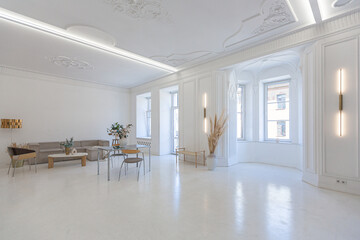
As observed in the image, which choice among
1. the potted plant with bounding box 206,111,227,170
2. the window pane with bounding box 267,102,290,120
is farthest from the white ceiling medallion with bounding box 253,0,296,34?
the window pane with bounding box 267,102,290,120

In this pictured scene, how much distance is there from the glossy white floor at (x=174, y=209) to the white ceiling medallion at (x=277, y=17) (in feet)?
11.3

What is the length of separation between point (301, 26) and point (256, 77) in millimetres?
2681

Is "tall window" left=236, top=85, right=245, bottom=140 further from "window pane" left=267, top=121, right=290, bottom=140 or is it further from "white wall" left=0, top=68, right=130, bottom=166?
"white wall" left=0, top=68, right=130, bottom=166

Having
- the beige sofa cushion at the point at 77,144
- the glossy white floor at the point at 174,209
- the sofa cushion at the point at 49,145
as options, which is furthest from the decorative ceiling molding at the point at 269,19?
the sofa cushion at the point at 49,145

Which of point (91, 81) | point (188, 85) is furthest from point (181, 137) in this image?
point (91, 81)

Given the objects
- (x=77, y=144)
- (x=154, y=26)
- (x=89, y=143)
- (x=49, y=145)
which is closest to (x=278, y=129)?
(x=154, y=26)

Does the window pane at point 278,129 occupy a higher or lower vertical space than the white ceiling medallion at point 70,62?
lower

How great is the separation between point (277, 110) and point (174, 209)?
17.1ft

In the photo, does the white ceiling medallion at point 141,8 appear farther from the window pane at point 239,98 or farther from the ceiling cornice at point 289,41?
the window pane at point 239,98

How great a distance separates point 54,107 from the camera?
7086 mm

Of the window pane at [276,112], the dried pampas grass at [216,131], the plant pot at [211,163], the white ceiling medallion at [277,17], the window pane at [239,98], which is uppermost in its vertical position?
the white ceiling medallion at [277,17]

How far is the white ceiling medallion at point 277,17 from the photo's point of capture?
315 cm

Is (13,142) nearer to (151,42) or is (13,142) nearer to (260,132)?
(151,42)

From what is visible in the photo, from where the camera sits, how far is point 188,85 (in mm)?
6504
